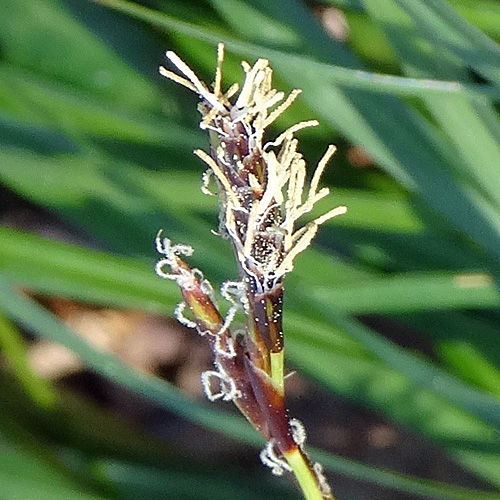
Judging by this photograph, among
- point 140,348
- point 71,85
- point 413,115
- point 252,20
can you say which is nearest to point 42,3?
point 71,85

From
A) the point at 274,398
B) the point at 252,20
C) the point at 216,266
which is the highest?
the point at 252,20

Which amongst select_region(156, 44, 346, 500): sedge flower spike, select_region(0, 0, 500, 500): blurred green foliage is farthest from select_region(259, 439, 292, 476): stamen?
select_region(0, 0, 500, 500): blurred green foliage

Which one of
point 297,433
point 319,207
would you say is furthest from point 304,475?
point 319,207

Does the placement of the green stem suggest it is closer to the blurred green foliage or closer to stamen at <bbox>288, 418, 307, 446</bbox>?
stamen at <bbox>288, 418, 307, 446</bbox>

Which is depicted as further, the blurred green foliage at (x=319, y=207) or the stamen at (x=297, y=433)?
the blurred green foliage at (x=319, y=207)

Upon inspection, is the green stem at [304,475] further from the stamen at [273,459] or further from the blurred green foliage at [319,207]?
the blurred green foliage at [319,207]

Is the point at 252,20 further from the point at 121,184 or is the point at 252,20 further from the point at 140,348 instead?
the point at 140,348

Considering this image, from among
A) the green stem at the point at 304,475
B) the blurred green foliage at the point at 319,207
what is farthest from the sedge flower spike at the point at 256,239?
the blurred green foliage at the point at 319,207
